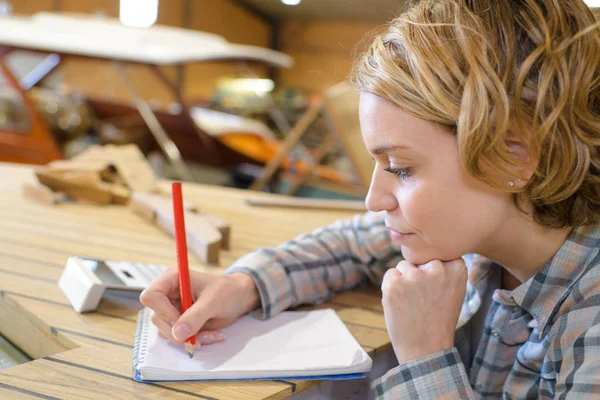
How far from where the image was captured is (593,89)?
3.00 ft

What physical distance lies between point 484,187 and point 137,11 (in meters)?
9.75

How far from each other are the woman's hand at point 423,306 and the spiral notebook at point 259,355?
0.25 ft

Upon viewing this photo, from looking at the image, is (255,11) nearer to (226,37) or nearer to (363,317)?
(226,37)

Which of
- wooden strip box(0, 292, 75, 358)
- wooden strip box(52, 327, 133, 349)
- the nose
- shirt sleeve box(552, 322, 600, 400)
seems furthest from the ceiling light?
shirt sleeve box(552, 322, 600, 400)

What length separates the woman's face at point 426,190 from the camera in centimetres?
95

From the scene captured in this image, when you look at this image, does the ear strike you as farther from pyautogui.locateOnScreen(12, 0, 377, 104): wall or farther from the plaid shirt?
pyautogui.locateOnScreen(12, 0, 377, 104): wall

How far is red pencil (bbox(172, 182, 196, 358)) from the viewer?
1.02 meters

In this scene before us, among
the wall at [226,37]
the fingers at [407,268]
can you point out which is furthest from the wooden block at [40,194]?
the wall at [226,37]

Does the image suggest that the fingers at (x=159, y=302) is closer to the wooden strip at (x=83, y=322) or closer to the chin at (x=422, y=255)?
the wooden strip at (x=83, y=322)

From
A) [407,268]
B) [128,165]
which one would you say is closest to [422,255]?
[407,268]

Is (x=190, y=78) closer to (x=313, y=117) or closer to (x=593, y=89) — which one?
(x=313, y=117)

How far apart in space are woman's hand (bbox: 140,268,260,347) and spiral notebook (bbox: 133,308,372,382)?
0.02 metres

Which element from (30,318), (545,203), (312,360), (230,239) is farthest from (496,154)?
(230,239)

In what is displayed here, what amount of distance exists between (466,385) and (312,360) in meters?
0.23
